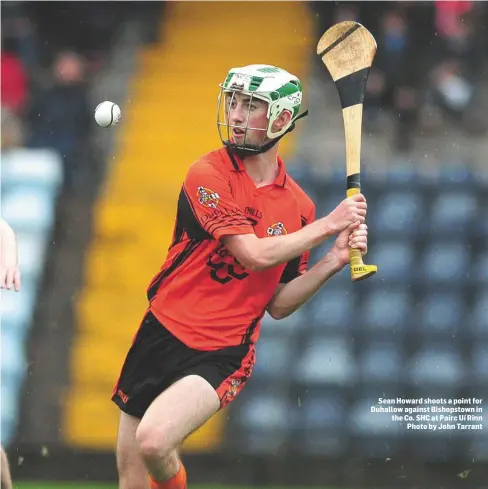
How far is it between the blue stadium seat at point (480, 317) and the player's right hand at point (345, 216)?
10.2 ft

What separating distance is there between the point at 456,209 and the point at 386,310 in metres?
0.84

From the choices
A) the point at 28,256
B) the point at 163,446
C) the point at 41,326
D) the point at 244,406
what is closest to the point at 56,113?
the point at 28,256

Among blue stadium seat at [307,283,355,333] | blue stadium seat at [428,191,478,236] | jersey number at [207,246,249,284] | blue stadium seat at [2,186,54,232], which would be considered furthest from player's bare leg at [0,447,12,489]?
blue stadium seat at [428,191,478,236]

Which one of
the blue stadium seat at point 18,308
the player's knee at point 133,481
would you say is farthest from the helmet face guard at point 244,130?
the blue stadium seat at point 18,308

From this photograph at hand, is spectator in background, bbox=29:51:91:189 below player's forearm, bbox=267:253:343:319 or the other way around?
the other way around

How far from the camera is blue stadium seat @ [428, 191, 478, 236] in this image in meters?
7.06

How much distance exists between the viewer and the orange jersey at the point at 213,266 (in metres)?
4.06

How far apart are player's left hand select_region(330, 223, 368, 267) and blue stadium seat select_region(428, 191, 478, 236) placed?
9.97 feet

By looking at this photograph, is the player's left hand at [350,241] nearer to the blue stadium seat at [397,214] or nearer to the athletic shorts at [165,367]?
the athletic shorts at [165,367]

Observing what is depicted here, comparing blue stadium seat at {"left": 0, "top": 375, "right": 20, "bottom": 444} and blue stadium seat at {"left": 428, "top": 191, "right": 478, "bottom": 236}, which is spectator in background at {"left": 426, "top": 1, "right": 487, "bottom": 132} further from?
blue stadium seat at {"left": 0, "top": 375, "right": 20, "bottom": 444}

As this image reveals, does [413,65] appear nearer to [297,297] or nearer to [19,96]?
[19,96]

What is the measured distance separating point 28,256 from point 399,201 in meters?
2.64

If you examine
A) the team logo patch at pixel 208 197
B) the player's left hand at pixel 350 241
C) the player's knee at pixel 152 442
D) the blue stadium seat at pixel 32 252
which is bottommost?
the player's knee at pixel 152 442

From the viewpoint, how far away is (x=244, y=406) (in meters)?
6.92
